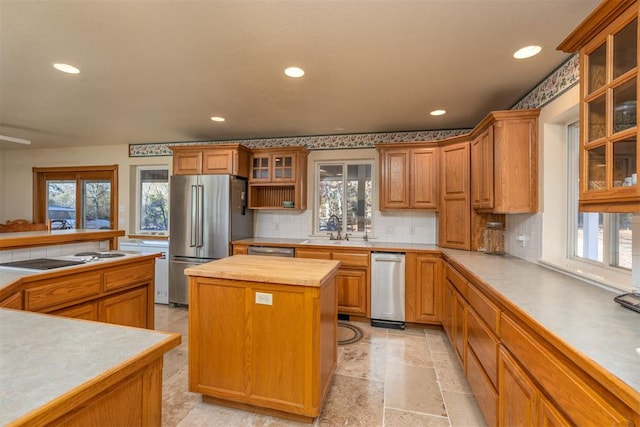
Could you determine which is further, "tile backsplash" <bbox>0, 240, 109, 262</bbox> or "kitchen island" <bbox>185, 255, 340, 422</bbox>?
"tile backsplash" <bbox>0, 240, 109, 262</bbox>

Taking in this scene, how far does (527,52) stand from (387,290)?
2481 mm

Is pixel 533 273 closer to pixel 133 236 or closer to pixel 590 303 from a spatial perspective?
pixel 590 303

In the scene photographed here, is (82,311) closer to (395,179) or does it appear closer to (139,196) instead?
(395,179)

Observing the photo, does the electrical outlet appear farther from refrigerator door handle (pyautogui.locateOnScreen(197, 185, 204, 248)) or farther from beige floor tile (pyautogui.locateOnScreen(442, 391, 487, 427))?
refrigerator door handle (pyautogui.locateOnScreen(197, 185, 204, 248))

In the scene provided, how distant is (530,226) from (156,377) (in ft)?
9.36

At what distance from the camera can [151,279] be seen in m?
2.61

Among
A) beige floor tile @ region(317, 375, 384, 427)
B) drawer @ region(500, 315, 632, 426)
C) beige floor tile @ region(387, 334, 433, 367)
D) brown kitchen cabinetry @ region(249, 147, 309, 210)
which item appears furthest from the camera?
brown kitchen cabinetry @ region(249, 147, 309, 210)

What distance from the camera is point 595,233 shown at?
1.97 metres

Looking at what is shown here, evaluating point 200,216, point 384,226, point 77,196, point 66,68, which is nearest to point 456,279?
point 384,226

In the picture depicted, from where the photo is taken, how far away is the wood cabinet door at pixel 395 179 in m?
3.64

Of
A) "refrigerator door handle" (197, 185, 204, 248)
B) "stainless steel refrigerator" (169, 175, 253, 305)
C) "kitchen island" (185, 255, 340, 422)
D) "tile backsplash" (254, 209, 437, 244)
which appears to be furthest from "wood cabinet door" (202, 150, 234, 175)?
"kitchen island" (185, 255, 340, 422)

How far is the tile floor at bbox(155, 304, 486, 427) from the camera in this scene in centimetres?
182

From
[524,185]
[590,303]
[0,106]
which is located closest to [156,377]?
[590,303]

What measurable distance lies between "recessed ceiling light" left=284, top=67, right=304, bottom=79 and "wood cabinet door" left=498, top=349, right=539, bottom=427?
2.25 metres
